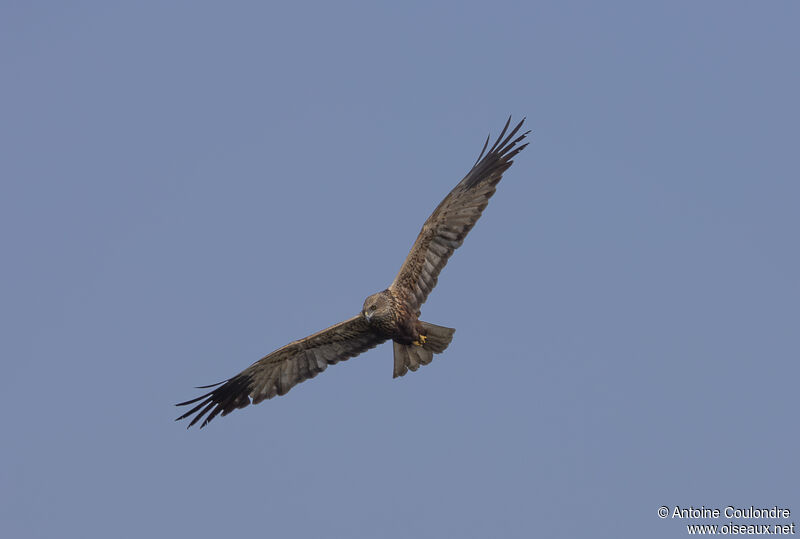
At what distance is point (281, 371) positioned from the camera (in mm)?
13961

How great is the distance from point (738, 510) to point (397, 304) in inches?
212

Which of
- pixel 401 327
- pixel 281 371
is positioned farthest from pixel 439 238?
pixel 281 371

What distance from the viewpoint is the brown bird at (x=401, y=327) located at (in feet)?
42.0

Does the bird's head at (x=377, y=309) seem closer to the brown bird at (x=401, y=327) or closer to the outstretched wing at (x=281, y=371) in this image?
the brown bird at (x=401, y=327)

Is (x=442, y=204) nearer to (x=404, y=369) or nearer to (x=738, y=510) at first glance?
(x=404, y=369)

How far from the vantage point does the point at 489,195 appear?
13.5m

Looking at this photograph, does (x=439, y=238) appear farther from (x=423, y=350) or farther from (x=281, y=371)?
(x=281, y=371)

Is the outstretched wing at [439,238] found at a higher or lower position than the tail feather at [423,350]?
higher

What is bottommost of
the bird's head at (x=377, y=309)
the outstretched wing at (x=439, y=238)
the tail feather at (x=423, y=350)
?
the tail feather at (x=423, y=350)

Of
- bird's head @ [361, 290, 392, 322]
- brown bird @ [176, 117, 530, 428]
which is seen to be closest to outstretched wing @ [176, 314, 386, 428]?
brown bird @ [176, 117, 530, 428]

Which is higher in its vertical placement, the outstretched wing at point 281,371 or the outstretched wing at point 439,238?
the outstretched wing at point 439,238

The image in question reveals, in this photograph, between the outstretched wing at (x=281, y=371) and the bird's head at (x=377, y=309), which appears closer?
the bird's head at (x=377, y=309)

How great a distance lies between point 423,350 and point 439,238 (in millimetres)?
1689

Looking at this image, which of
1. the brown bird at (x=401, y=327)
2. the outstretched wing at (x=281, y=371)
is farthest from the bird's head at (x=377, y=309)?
the outstretched wing at (x=281, y=371)
